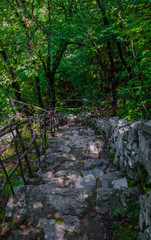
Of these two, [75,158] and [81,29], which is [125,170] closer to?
[75,158]

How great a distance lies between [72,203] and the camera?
2678 mm

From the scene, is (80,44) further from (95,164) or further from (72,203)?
(72,203)

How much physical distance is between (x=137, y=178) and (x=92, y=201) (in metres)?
0.87

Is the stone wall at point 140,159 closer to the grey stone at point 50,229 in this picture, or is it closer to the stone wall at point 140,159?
the stone wall at point 140,159

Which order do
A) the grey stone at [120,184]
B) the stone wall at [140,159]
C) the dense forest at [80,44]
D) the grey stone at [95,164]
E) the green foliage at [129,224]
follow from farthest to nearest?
the dense forest at [80,44], the grey stone at [95,164], the grey stone at [120,184], the green foliage at [129,224], the stone wall at [140,159]

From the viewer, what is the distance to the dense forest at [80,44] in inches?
187

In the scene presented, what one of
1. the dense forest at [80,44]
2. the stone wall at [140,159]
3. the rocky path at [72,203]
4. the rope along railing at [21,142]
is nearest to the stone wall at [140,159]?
the stone wall at [140,159]

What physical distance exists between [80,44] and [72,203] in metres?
7.99

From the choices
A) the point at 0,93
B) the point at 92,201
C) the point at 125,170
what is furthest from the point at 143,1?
the point at 0,93

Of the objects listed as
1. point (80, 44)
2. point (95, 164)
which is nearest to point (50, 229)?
point (95, 164)

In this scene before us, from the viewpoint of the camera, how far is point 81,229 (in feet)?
7.16

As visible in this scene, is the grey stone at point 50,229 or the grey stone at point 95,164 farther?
the grey stone at point 95,164

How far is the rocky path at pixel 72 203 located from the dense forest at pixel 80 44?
6.42 ft

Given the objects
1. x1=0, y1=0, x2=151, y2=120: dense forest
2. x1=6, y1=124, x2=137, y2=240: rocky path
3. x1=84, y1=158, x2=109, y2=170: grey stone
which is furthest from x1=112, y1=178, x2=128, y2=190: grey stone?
x1=0, y1=0, x2=151, y2=120: dense forest
